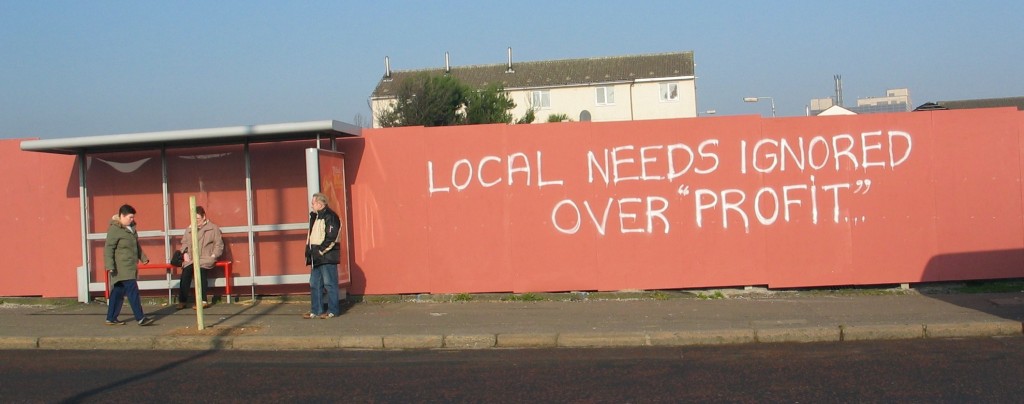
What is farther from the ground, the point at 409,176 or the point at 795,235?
the point at 409,176

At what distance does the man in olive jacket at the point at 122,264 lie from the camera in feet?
34.7

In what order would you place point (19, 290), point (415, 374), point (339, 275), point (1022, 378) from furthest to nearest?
point (19, 290)
point (339, 275)
point (415, 374)
point (1022, 378)

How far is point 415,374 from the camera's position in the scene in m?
8.05

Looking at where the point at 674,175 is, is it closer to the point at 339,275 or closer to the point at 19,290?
the point at 339,275

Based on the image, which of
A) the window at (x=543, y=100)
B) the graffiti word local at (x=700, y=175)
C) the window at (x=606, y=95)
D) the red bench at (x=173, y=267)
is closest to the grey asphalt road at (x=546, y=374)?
the red bench at (x=173, y=267)

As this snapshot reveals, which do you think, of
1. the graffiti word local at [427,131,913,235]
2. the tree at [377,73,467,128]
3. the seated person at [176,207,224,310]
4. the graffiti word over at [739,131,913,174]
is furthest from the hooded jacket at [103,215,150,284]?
the tree at [377,73,467,128]

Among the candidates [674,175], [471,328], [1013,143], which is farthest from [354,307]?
[1013,143]

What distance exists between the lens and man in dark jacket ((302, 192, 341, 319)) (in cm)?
1084

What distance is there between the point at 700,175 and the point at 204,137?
647 cm

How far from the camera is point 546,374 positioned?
313 inches

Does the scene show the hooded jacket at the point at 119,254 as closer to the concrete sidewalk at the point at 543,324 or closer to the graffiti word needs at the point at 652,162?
the concrete sidewalk at the point at 543,324

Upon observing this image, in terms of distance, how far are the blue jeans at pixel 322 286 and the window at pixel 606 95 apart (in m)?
59.4

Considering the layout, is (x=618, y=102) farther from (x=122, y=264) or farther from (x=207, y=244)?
(x=122, y=264)

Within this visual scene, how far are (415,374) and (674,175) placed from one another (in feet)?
17.5
